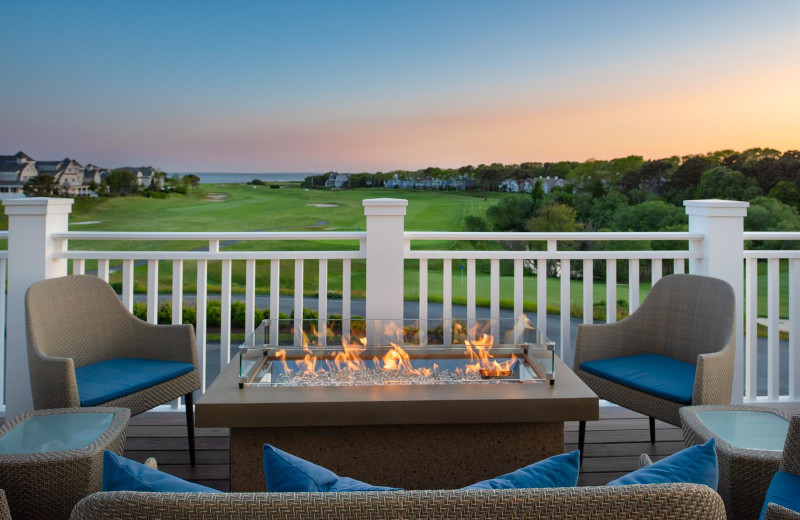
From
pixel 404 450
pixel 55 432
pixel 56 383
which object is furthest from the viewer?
pixel 56 383

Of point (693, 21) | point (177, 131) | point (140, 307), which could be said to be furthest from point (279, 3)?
point (693, 21)

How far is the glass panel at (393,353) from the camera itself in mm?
2314

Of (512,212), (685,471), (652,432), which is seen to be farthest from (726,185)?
(685,471)

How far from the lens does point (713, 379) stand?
2.45m

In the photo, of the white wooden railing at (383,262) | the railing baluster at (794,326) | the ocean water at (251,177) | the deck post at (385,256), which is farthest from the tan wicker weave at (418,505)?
the ocean water at (251,177)

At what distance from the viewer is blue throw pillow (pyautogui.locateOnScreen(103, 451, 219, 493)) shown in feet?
3.19

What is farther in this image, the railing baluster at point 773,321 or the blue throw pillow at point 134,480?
the railing baluster at point 773,321

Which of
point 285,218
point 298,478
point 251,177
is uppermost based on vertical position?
point 251,177

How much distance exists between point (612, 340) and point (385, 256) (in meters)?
1.13

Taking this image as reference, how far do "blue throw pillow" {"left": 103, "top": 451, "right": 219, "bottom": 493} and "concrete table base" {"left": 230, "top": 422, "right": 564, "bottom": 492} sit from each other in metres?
1.12

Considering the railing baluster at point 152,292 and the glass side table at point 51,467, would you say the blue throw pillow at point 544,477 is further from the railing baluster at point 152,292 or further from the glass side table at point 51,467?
the railing baluster at point 152,292

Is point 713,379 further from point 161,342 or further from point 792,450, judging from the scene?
point 161,342

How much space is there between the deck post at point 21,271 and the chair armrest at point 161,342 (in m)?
0.61

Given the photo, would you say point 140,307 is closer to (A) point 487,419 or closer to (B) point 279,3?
(B) point 279,3
